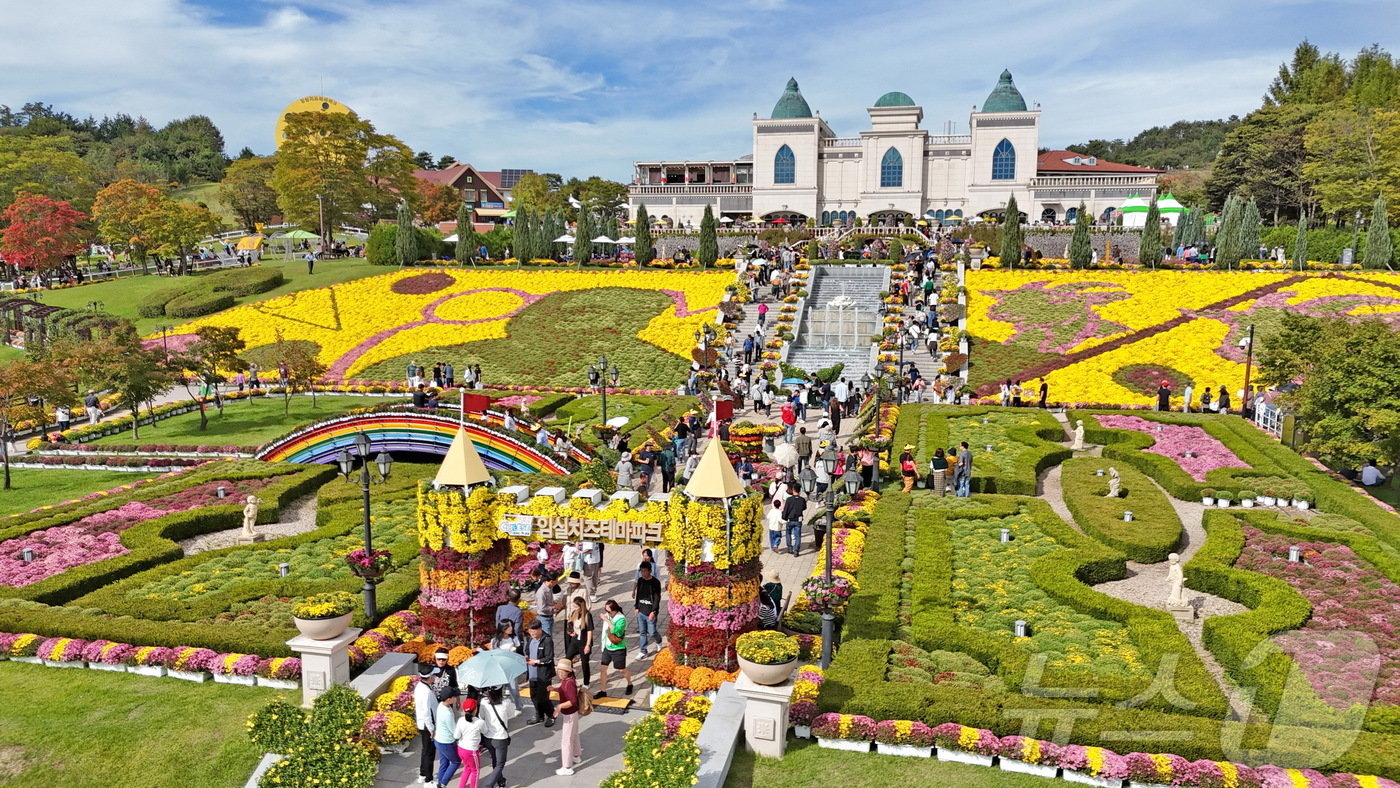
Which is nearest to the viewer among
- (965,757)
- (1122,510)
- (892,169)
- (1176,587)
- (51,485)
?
(965,757)

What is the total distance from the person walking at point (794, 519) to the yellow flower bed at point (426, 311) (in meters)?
22.5

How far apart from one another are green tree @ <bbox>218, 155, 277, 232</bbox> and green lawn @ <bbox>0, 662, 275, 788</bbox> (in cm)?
8268

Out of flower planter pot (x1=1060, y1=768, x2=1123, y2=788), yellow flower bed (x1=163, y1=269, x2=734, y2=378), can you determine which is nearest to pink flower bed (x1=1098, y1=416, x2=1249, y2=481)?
flower planter pot (x1=1060, y1=768, x2=1123, y2=788)

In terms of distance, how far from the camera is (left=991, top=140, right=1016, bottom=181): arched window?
242 feet

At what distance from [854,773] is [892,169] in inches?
2721

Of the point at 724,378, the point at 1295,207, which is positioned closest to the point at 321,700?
the point at 724,378

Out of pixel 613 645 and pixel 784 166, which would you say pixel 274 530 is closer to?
pixel 613 645

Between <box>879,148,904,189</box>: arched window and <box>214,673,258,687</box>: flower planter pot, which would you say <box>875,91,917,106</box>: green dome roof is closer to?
<box>879,148,904,189</box>: arched window

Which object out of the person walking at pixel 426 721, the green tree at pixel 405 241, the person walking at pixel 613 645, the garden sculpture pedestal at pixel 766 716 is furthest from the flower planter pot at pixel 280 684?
the green tree at pixel 405 241

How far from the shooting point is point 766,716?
1227cm

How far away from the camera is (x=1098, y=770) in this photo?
11.6 m

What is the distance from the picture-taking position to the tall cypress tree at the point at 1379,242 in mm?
46875

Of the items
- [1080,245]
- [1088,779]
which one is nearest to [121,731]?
[1088,779]

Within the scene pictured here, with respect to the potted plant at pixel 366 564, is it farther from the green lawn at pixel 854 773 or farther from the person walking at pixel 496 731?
the green lawn at pixel 854 773
